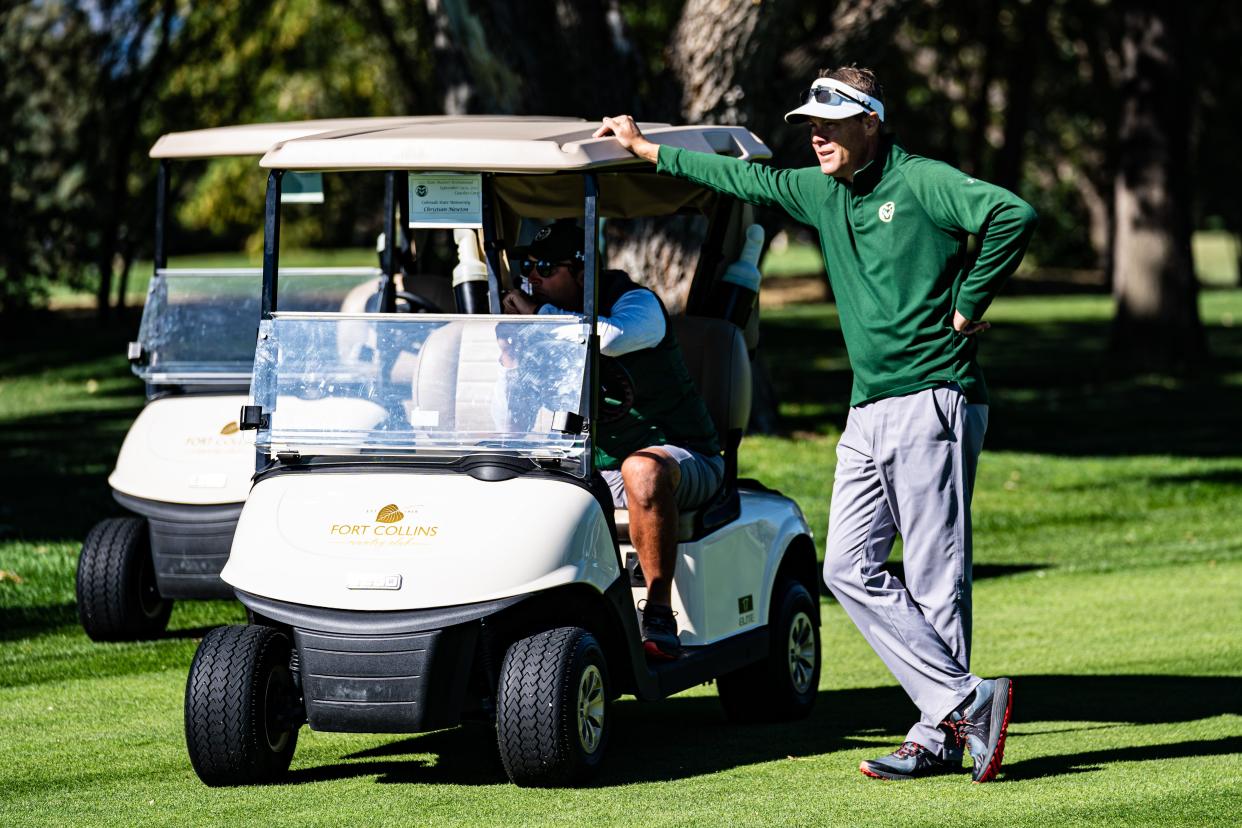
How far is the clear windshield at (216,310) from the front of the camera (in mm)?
8312

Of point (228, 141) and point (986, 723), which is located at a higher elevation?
point (228, 141)

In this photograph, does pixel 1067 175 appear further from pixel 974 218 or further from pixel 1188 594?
pixel 974 218

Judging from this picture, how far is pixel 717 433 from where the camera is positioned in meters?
6.28

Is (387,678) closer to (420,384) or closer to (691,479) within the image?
(420,384)

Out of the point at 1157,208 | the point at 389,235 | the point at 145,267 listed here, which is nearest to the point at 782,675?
the point at 389,235

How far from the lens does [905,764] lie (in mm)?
5312

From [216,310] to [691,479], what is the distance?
3.34m

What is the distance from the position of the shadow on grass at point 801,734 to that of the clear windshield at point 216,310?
2514 mm

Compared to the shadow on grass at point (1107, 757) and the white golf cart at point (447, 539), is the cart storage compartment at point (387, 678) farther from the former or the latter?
the shadow on grass at point (1107, 757)

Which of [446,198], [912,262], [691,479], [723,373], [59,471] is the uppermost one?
[446,198]

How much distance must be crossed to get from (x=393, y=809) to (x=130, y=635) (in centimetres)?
331

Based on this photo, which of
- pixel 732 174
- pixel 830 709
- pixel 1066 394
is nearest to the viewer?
pixel 732 174

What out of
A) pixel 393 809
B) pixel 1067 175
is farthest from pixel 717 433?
pixel 1067 175

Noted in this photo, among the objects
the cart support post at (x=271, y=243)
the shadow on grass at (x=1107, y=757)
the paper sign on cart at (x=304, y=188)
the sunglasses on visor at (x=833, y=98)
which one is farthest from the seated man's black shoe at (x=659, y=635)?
the paper sign on cart at (x=304, y=188)
